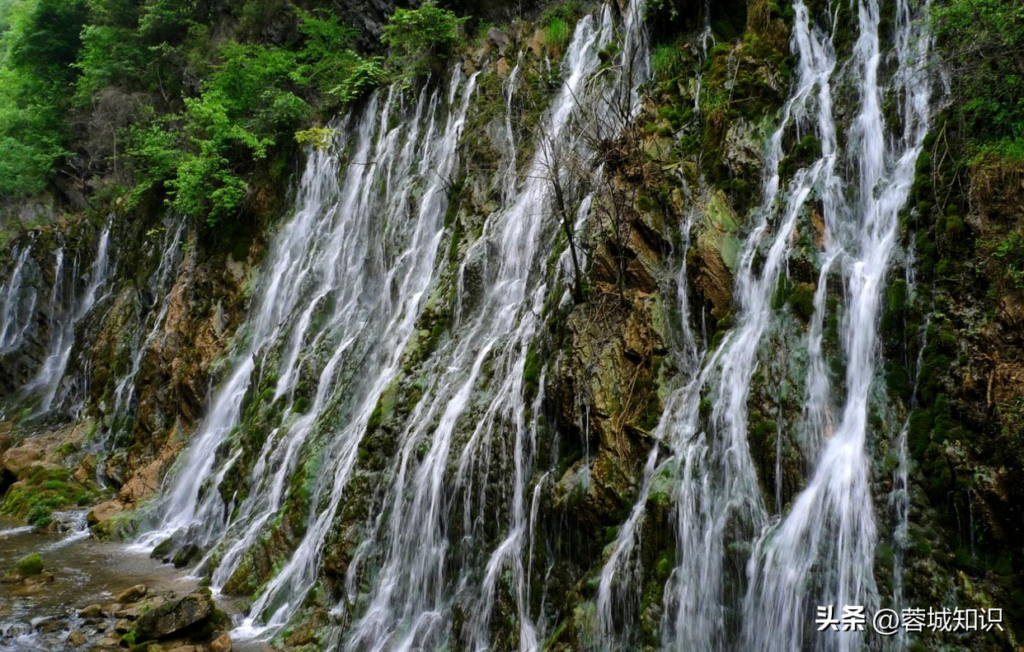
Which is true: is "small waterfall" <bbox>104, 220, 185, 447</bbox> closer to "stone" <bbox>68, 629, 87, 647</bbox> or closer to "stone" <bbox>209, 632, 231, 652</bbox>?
"stone" <bbox>68, 629, 87, 647</bbox>

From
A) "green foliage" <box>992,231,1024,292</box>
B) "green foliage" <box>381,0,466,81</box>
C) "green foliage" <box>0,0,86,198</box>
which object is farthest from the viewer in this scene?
"green foliage" <box>0,0,86,198</box>

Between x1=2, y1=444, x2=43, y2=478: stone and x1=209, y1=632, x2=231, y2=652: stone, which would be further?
x1=2, y1=444, x2=43, y2=478: stone

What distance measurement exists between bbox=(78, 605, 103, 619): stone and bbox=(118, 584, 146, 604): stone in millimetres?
356

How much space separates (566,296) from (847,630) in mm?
4578

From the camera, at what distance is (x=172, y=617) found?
866cm

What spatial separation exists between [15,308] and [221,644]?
22.4 metres

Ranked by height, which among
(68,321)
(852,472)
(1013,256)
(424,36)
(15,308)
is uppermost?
(424,36)

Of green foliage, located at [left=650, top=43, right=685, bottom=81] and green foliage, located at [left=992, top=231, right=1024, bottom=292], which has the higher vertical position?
green foliage, located at [left=650, top=43, right=685, bottom=81]

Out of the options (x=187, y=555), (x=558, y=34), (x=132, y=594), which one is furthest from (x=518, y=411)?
(x=558, y=34)

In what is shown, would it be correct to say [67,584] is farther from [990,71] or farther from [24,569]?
[990,71]

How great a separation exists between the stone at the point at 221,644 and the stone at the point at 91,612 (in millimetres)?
2062

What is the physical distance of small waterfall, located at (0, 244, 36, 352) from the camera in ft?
83.0

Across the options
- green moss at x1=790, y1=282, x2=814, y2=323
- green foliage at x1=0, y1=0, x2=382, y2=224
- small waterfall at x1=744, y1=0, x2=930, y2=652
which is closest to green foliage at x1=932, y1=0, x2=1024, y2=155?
small waterfall at x1=744, y1=0, x2=930, y2=652

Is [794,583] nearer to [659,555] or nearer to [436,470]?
[659,555]
